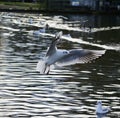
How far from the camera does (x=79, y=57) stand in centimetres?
1505

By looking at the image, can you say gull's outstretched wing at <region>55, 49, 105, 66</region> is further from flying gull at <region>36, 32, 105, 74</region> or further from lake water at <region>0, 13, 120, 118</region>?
lake water at <region>0, 13, 120, 118</region>

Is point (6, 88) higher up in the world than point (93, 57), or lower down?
lower down

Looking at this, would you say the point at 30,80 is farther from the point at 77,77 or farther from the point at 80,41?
the point at 80,41

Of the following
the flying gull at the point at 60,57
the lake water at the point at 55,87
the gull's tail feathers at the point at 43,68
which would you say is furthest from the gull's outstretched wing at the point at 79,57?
the lake water at the point at 55,87

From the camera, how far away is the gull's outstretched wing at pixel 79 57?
14.5 metres

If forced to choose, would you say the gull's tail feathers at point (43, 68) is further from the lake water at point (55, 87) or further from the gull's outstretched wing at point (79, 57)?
the lake water at point (55, 87)

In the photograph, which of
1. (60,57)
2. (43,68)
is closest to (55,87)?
(60,57)

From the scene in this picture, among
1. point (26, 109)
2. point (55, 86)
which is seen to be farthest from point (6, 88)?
point (26, 109)

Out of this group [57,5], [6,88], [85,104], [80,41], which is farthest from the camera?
[57,5]

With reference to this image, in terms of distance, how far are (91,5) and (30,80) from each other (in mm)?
92397

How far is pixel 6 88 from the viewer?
22547mm

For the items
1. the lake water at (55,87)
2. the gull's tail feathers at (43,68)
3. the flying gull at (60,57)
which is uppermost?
the flying gull at (60,57)

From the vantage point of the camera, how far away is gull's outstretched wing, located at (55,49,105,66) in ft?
47.6

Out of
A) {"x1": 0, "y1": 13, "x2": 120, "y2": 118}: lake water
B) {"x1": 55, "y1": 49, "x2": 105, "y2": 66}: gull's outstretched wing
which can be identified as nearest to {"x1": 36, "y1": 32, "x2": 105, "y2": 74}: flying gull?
{"x1": 55, "y1": 49, "x2": 105, "y2": 66}: gull's outstretched wing
